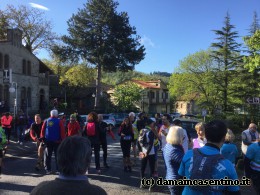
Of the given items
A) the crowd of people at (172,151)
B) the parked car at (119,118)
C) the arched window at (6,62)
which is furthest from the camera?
the arched window at (6,62)

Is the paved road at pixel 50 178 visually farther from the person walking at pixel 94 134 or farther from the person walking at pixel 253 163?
the person walking at pixel 253 163

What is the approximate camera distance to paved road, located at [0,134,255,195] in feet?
25.4

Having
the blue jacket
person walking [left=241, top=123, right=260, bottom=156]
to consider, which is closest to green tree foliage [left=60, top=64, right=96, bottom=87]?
person walking [left=241, top=123, right=260, bottom=156]

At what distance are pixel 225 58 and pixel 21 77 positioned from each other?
76.5 ft

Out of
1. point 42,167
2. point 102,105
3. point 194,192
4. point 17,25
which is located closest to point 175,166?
point 194,192

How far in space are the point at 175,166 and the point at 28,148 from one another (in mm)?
11151

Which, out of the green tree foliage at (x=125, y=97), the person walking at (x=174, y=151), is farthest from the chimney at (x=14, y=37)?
the person walking at (x=174, y=151)

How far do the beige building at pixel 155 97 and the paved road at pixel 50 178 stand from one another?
5489 centimetres

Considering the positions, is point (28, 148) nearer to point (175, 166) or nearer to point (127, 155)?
point (127, 155)

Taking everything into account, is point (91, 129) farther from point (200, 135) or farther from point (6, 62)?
point (6, 62)

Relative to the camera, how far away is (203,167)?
321cm

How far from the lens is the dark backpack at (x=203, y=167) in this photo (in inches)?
125

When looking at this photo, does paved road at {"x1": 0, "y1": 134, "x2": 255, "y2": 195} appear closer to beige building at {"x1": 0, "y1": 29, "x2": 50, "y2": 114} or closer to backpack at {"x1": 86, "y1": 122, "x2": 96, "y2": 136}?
backpack at {"x1": 86, "y1": 122, "x2": 96, "y2": 136}

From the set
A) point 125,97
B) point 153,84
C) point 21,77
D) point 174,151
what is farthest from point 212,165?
point 153,84
